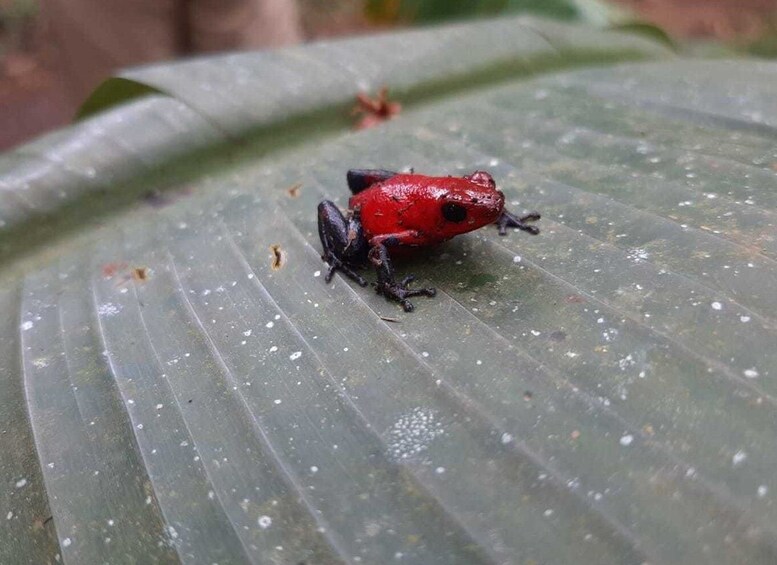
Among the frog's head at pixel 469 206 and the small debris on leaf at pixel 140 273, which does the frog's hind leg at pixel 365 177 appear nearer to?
the frog's head at pixel 469 206

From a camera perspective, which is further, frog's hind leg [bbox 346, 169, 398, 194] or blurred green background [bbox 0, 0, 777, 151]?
blurred green background [bbox 0, 0, 777, 151]

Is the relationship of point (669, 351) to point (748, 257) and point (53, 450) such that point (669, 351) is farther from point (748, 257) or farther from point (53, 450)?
point (53, 450)

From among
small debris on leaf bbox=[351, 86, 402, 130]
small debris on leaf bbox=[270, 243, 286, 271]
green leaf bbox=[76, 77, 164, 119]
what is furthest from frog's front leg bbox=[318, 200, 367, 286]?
green leaf bbox=[76, 77, 164, 119]

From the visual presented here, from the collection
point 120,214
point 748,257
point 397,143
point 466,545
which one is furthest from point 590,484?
point 120,214

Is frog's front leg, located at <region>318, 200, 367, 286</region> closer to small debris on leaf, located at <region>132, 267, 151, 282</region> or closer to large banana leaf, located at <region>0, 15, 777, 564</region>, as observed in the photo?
large banana leaf, located at <region>0, 15, 777, 564</region>

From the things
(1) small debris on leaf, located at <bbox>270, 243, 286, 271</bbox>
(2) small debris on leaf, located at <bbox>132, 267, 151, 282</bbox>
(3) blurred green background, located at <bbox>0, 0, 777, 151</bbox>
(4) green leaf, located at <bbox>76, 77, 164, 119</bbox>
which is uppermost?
(4) green leaf, located at <bbox>76, 77, 164, 119</bbox>

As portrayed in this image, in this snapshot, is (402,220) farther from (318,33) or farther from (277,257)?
(318,33)
